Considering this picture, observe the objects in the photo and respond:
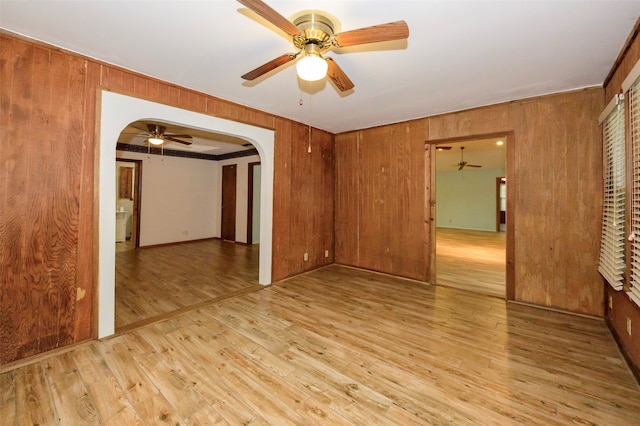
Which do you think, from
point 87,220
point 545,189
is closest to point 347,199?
point 545,189

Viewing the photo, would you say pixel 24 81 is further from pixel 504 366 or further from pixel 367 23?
pixel 504 366

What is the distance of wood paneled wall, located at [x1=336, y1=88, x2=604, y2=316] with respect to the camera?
2.85 meters

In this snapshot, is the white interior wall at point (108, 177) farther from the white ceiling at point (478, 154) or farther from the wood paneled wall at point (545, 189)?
the white ceiling at point (478, 154)

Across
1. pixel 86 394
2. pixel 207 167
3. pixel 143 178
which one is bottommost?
pixel 86 394

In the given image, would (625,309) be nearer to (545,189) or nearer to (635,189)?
(635,189)

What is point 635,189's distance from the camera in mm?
1931

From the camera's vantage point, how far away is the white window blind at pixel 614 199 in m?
2.22

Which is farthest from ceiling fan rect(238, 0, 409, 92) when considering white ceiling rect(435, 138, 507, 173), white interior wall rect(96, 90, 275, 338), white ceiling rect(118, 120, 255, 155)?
white ceiling rect(435, 138, 507, 173)

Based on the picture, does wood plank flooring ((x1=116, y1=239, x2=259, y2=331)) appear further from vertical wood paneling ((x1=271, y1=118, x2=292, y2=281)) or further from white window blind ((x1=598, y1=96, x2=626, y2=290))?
white window blind ((x1=598, y1=96, x2=626, y2=290))

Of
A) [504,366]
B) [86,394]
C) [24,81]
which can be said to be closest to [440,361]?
[504,366]

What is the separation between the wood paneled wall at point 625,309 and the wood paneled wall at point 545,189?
10.8 inches

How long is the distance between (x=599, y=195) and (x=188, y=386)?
4.23 metres

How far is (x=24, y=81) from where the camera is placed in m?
2.02

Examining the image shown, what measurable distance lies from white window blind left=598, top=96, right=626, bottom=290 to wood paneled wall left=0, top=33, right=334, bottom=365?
436 cm
